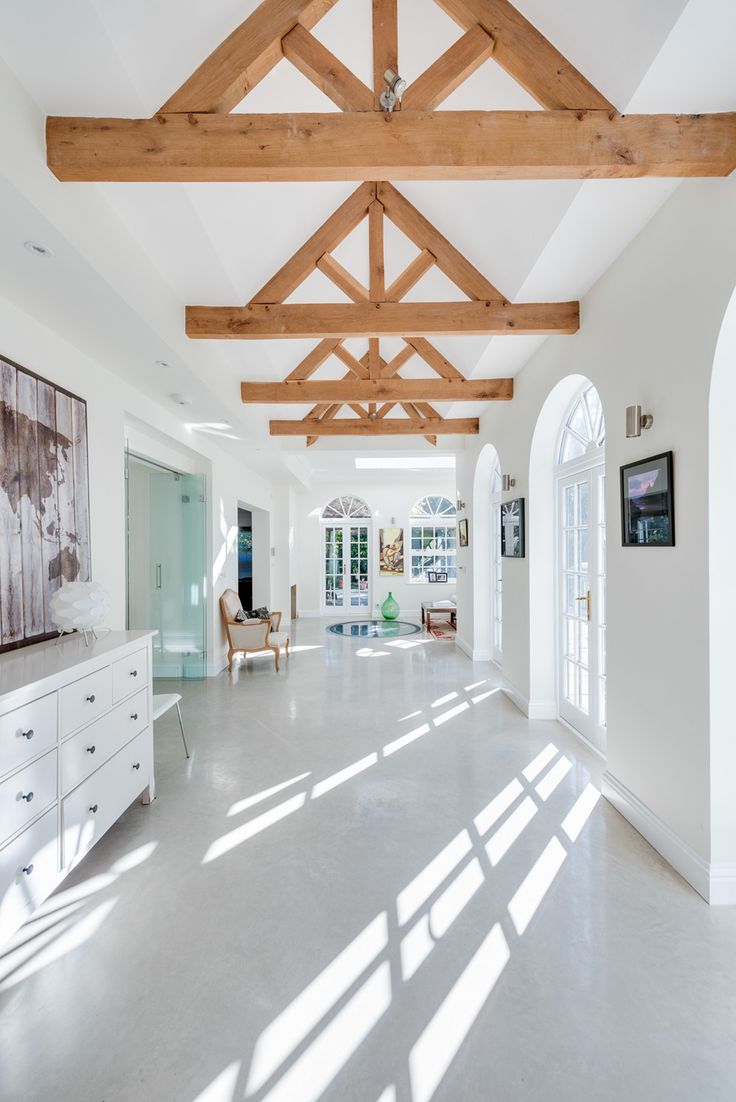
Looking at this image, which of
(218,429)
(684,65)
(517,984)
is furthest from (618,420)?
(218,429)

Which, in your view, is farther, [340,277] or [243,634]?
[243,634]

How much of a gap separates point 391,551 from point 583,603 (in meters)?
7.41

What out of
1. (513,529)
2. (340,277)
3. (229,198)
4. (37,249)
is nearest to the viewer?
(37,249)

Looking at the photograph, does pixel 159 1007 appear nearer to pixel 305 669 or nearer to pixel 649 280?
pixel 649 280

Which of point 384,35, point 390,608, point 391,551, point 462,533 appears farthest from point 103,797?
point 391,551

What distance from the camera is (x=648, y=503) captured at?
2.56 m

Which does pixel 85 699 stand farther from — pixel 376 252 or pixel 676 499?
pixel 376 252

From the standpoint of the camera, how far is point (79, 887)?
2273mm

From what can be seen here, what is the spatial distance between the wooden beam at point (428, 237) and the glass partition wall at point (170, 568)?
348 cm

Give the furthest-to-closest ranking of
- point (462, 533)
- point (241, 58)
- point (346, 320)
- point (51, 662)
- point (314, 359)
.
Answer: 1. point (462, 533)
2. point (314, 359)
3. point (346, 320)
4. point (51, 662)
5. point (241, 58)

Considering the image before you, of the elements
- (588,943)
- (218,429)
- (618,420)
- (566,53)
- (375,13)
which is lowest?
(588,943)

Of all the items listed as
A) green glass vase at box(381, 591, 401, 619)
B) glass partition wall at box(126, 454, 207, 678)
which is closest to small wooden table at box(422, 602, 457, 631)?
green glass vase at box(381, 591, 401, 619)

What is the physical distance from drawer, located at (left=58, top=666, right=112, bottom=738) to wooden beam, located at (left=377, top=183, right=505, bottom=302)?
10.4 feet

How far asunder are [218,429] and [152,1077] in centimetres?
484
